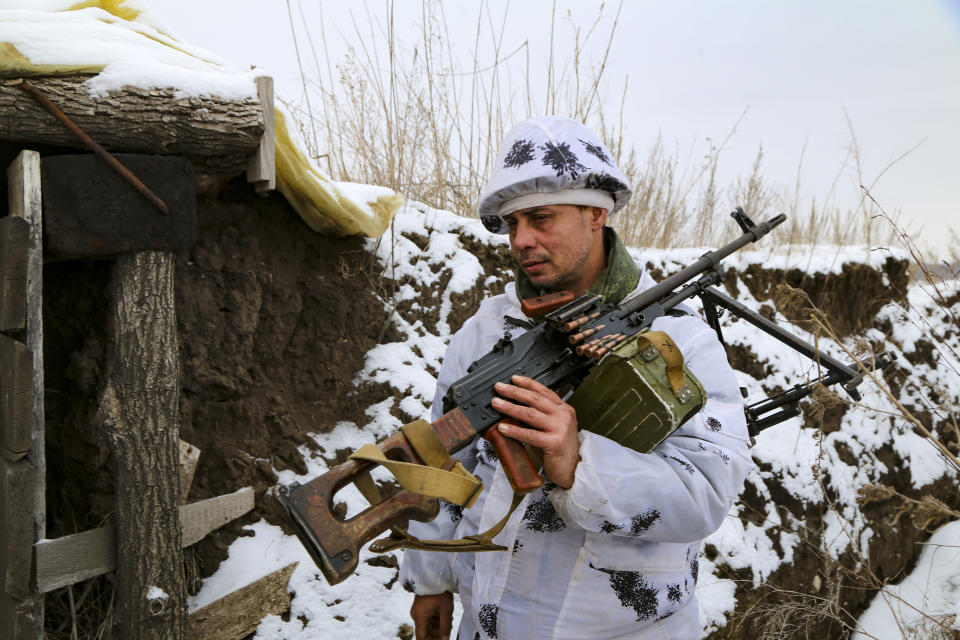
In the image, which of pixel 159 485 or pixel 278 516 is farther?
pixel 278 516

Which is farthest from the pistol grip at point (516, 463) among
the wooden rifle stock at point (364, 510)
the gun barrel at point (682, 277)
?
the gun barrel at point (682, 277)

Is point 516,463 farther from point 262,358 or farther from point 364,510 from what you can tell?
point 262,358

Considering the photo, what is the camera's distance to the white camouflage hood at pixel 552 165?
1.67 metres

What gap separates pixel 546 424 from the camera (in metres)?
1.30

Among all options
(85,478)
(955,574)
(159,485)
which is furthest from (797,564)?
(85,478)

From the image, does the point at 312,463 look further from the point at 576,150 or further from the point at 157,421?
the point at 576,150

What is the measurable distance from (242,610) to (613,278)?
7.36ft

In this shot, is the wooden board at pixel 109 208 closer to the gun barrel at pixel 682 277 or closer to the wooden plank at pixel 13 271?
the wooden plank at pixel 13 271

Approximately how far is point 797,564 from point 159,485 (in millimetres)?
3730

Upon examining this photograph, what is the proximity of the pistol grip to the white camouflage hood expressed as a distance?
65 cm

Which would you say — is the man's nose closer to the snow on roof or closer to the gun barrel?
the gun barrel

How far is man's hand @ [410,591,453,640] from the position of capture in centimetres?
184

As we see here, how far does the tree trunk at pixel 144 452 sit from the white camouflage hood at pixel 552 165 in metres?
1.63

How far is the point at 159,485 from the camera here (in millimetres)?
2682
